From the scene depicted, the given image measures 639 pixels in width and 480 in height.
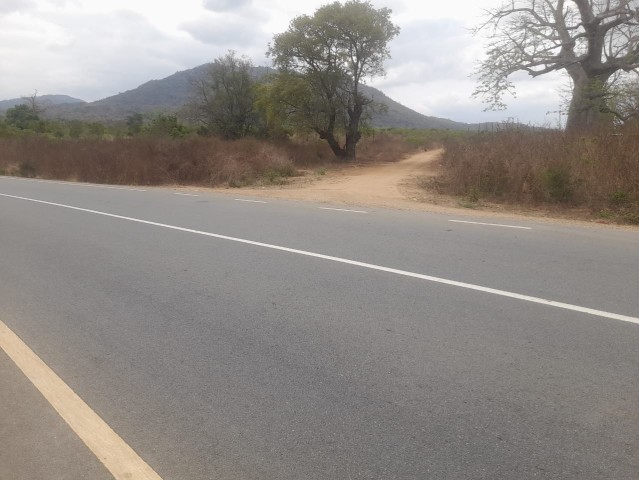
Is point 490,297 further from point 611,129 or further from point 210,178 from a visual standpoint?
point 210,178

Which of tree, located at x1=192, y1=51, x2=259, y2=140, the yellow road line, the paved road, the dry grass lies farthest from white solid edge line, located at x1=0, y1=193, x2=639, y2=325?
tree, located at x1=192, y1=51, x2=259, y2=140

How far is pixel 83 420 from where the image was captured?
3.67 meters

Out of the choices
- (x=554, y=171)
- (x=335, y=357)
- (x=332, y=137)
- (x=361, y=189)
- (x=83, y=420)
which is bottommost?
(x=83, y=420)

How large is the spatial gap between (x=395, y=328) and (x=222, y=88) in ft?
120

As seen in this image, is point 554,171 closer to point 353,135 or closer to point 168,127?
point 353,135

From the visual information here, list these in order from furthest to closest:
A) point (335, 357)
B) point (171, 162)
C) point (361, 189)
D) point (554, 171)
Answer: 1. point (171, 162)
2. point (361, 189)
3. point (554, 171)
4. point (335, 357)

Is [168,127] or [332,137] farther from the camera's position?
[168,127]

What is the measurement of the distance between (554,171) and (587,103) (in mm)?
9540

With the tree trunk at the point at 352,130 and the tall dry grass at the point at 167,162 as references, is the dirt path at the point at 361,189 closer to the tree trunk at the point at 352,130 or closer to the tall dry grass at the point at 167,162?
the tall dry grass at the point at 167,162

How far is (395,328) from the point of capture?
16.9ft

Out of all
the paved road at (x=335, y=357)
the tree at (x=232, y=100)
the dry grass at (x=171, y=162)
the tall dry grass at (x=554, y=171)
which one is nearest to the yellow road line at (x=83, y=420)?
the paved road at (x=335, y=357)

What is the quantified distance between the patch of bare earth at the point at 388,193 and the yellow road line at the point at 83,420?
10.2 meters

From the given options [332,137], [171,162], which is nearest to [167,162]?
[171,162]

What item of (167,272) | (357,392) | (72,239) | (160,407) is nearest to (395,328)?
(357,392)
